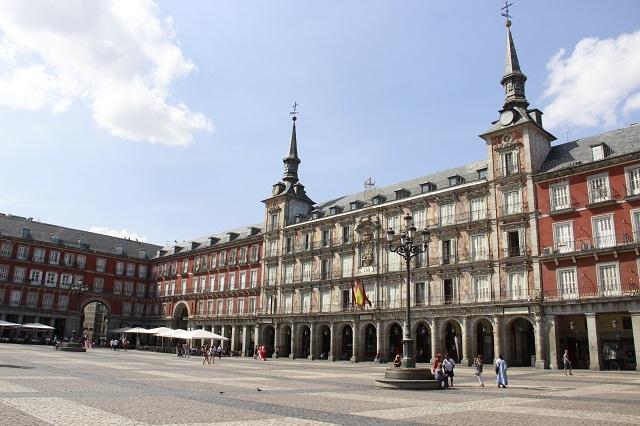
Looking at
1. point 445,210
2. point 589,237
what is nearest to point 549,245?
point 589,237

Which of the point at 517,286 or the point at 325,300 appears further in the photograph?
the point at 325,300

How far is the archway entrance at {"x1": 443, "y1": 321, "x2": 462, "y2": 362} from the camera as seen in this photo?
1658 inches

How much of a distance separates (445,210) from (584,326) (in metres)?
13.7

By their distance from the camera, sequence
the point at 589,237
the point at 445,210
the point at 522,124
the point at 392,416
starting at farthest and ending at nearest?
the point at 445,210, the point at 522,124, the point at 589,237, the point at 392,416

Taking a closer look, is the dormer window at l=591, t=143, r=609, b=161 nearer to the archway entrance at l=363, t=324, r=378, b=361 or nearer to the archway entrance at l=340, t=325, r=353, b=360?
the archway entrance at l=363, t=324, r=378, b=361

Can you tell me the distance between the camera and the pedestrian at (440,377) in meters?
20.1

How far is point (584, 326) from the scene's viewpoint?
35.8 metres

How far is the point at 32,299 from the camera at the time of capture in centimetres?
6612

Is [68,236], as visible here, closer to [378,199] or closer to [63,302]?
[63,302]

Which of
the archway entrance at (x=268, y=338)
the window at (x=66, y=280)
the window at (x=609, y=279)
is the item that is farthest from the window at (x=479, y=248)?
the window at (x=66, y=280)

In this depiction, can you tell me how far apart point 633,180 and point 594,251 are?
520 centimetres

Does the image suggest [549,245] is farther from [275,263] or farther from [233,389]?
[275,263]

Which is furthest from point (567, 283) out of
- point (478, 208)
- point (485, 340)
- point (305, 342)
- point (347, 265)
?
point (305, 342)

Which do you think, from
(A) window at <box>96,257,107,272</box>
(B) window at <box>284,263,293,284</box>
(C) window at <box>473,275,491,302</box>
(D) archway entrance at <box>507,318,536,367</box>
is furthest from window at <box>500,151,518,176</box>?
(A) window at <box>96,257,107,272</box>
